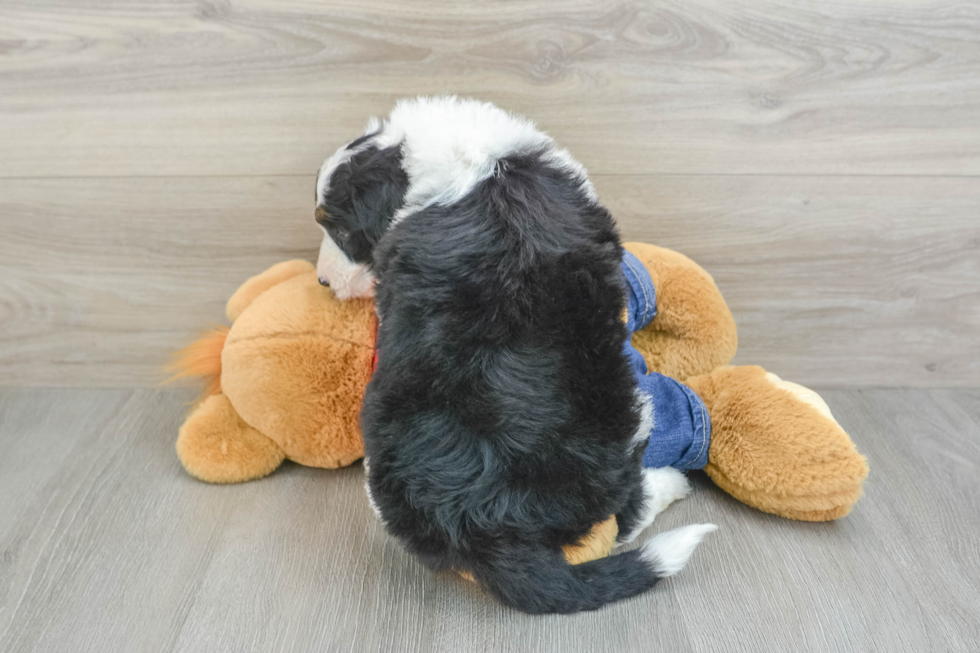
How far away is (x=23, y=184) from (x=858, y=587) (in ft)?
4.68

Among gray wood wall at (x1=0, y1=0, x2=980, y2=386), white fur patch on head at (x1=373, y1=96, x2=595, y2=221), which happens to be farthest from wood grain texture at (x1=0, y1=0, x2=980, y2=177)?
white fur patch on head at (x1=373, y1=96, x2=595, y2=221)

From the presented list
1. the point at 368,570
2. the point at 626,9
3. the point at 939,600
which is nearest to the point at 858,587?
the point at 939,600

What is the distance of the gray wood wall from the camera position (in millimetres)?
1076

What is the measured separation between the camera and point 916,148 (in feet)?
3.74

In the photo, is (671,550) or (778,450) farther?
(778,450)

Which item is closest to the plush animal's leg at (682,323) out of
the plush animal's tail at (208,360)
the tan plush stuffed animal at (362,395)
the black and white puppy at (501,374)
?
the tan plush stuffed animal at (362,395)

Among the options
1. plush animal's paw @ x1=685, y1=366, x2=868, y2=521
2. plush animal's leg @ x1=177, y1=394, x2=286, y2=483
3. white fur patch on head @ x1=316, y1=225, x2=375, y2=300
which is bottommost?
plush animal's leg @ x1=177, y1=394, x2=286, y2=483

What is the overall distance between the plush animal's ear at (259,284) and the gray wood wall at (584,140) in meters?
0.07

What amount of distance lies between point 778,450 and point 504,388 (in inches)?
17.3

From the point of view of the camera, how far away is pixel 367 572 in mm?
896

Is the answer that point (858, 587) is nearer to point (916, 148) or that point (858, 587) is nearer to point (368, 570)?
point (368, 570)

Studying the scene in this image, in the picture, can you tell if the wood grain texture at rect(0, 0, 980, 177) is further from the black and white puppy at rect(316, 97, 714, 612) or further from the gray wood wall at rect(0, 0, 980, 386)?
the black and white puppy at rect(316, 97, 714, 612)

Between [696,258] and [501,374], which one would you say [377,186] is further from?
[696,258]

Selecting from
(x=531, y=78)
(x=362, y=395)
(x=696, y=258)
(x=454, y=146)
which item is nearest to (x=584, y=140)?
(x=531, y=78)
